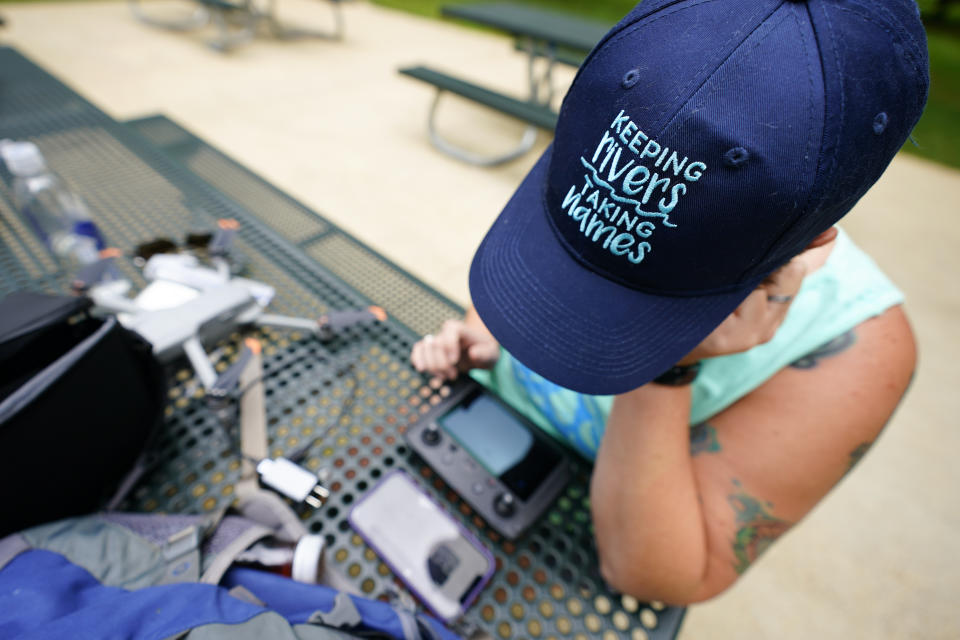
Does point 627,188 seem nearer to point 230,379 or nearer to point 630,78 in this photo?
point 630,78

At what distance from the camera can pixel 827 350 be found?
632mm

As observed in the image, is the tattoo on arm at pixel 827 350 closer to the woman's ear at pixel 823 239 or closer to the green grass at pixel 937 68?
the woman's ear at pixel 823 239

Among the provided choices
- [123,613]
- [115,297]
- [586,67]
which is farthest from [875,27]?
[115,297]

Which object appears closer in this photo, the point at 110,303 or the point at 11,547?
the point at 11,547

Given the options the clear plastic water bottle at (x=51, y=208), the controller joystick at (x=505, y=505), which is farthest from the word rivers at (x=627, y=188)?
the clear plastic water bottle at (x=51, y=208)

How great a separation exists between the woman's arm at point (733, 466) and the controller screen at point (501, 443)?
0.10m

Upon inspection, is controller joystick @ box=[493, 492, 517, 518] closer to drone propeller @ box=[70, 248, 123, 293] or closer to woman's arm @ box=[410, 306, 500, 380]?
woman's arm @ box=[410, 306, 500, 380]

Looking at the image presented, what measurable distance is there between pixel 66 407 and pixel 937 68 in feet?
24.0

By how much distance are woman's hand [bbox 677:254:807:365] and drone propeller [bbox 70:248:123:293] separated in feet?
3.41

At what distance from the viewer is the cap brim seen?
0.52 metres

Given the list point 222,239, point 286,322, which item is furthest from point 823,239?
point 222,239

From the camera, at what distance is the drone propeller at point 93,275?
0.83 metres

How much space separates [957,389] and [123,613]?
248 cm

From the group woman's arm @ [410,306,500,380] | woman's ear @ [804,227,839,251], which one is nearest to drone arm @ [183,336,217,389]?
woman's arm @ [410,306,500,380]
